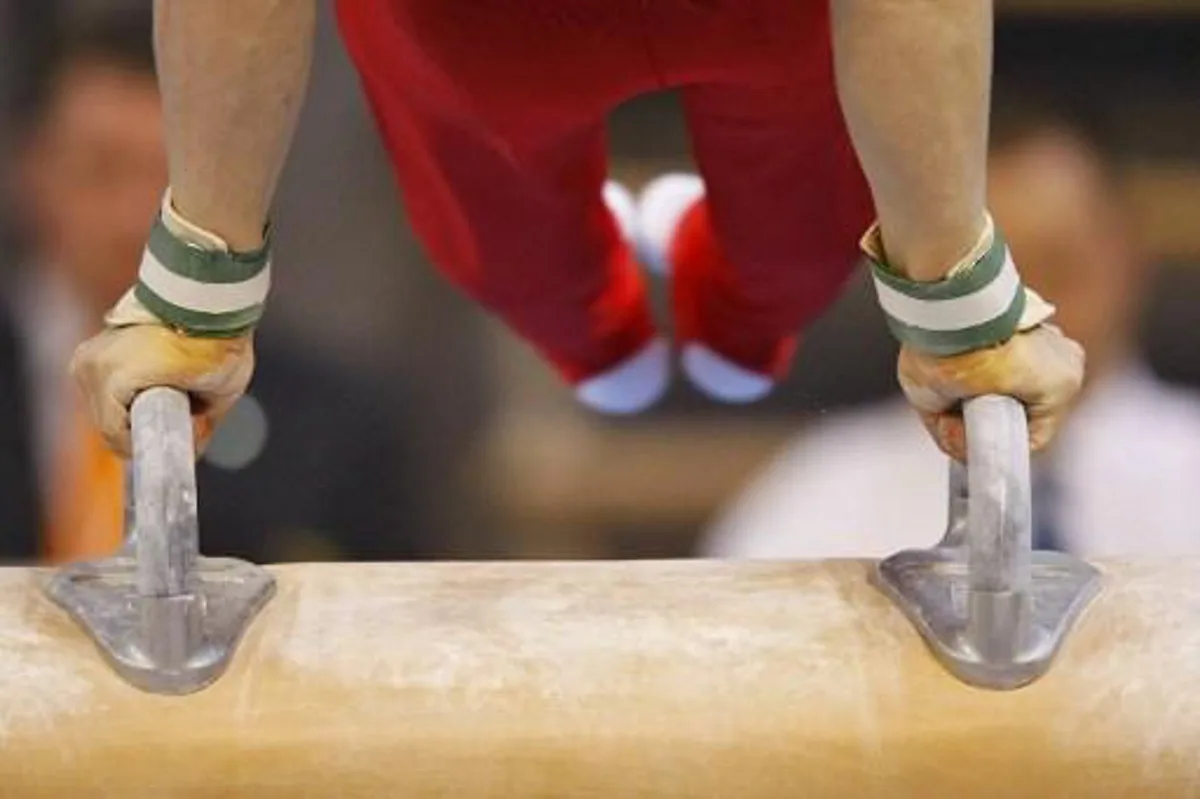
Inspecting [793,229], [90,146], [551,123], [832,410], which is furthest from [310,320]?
[551,123]

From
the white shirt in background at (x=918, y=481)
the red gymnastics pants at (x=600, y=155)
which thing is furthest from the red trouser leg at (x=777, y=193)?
the white shirt in background at (x=918, y=481)

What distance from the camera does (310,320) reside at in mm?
1921

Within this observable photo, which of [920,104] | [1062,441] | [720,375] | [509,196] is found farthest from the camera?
[1062,441]

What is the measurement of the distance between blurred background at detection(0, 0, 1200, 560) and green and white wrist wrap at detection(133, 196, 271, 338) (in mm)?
1104

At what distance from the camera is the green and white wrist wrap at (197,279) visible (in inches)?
30.0

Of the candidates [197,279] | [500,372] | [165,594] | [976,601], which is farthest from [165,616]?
[500,372]

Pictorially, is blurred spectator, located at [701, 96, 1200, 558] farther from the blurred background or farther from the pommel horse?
the pommel horse

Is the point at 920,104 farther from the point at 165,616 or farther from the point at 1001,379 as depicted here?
the point at 165,616

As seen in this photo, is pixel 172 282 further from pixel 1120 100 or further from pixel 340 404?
pixel 1120 100

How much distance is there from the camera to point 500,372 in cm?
195

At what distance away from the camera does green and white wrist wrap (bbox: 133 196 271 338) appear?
762 millimetres

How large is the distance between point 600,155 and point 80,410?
36.0 inches

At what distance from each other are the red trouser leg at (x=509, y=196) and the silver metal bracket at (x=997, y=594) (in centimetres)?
29

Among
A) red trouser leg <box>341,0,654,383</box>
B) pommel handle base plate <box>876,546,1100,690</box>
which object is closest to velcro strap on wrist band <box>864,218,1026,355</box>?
pommel handle base plate <box>876,546,1100,690</box>
